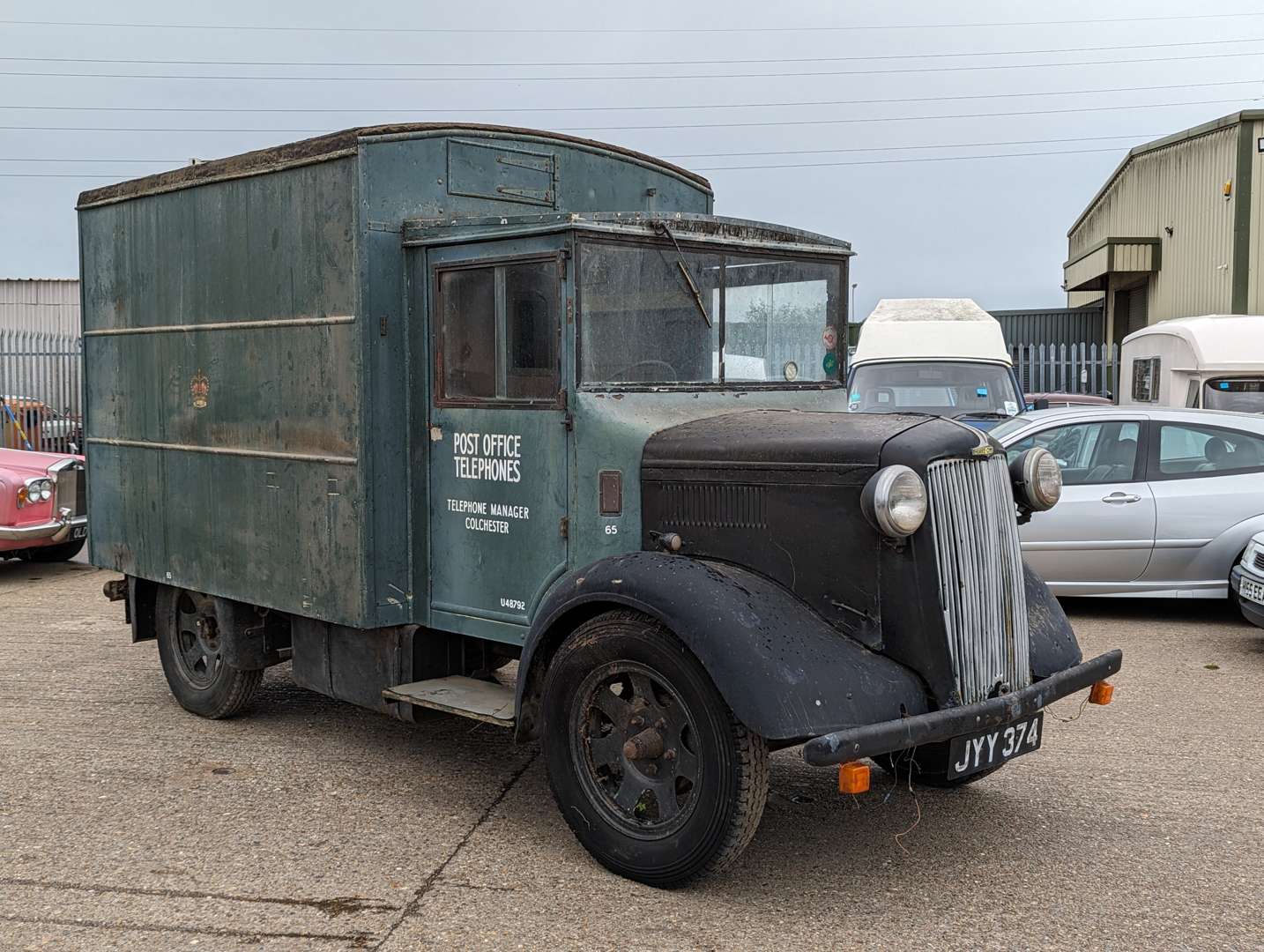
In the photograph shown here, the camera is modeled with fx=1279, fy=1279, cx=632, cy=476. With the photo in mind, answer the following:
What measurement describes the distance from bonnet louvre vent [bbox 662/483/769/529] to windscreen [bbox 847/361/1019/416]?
8729mm

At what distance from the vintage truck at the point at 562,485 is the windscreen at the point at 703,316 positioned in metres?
0.01

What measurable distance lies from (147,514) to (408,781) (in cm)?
237

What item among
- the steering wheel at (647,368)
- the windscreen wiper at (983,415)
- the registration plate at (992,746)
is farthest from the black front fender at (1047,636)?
the windscreen wiper at (983,415)

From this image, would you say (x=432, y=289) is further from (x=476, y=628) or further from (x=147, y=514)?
→ (x=147, y=514)

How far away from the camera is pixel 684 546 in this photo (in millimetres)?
4805

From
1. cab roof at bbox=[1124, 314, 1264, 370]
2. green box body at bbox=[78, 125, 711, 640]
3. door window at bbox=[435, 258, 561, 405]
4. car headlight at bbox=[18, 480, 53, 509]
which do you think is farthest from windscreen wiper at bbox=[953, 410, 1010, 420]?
car headlight at bbox=[18, 480, 53, 509]

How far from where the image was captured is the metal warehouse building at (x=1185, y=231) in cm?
2008

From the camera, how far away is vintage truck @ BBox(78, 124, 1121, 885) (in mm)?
4355

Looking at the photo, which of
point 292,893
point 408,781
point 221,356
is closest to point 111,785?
point 408,781

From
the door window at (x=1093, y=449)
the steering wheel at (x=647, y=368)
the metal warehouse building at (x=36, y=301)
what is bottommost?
the door window at (x=1093, y=449)

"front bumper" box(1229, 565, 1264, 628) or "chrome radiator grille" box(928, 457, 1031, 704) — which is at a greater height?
"chrome radiator grille" box(928, 457, 1031, 704)

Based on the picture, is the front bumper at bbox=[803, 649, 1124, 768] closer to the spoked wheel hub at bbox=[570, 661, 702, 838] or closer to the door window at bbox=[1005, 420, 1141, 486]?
the spoked wheel hub at bbox=[570, 661, 702, 838]

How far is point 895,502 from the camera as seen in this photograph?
424 centimetres

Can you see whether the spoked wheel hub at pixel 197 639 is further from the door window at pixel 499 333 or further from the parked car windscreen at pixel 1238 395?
the parked car windscreen at pixel 1238 395
